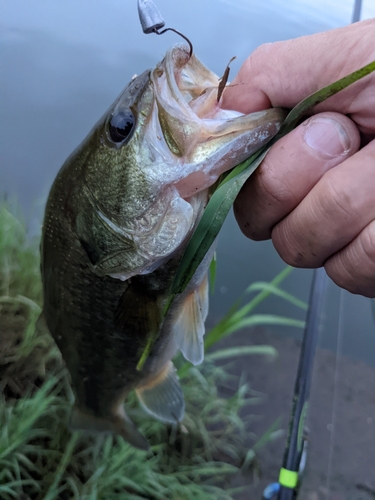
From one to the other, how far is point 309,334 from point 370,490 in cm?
73

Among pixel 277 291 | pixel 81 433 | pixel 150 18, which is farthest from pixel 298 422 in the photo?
pixel 150 18

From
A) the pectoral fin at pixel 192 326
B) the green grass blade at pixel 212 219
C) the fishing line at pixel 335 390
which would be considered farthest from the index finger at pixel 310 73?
the fishing line at pixel 335 390

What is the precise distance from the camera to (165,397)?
112 centimetres

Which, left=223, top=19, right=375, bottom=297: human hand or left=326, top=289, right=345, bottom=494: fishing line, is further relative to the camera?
left=326, top=289, right=345, bottom=494: fishing line

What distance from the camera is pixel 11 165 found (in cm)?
242

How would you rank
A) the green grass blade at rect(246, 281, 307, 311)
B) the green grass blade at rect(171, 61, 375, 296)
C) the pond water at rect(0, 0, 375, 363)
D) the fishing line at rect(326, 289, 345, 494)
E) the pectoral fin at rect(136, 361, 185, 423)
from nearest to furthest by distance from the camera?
1. the green grass blade at rect(171, 61, 375, 296)
2. the pectoral fin at rect(136, 361, 185, 423)
3. the green grass blade at rect(246, 281, 307, 311)
4. the fishing line at rect(326, 289, 345, 494)
5. the pond water at rect(0, 0, 375, 363)

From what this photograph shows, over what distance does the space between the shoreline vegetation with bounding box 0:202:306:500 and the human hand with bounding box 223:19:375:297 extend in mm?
730

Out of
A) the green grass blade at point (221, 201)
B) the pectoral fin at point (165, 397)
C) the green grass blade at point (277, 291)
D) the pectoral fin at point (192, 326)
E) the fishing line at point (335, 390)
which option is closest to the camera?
the green grass blade at point (221, 201)

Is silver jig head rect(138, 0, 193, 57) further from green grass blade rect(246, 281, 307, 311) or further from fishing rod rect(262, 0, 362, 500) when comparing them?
fishing rod rect(262, 0, 362, 500)

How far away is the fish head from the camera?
574 millimetres

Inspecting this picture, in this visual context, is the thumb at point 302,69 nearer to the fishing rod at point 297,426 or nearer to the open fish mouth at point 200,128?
the open fish mouth at point 200,128

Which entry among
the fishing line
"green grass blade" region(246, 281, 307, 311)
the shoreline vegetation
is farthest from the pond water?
"green grass blade" region(246, 281, 307, 311)

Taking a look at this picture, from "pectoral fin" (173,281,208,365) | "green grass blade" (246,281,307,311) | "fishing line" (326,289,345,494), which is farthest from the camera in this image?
"fishing line" (326,289,345,494)

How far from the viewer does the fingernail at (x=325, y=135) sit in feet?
1.85
